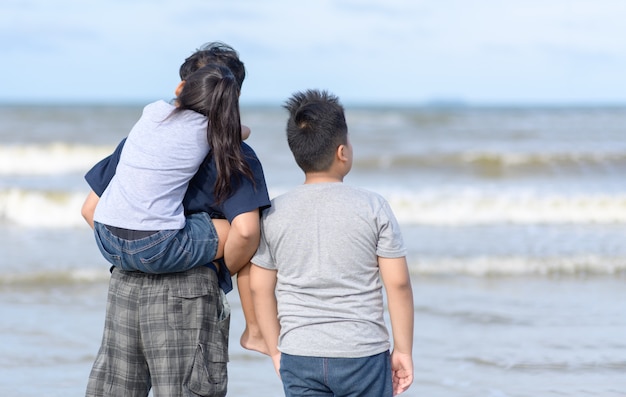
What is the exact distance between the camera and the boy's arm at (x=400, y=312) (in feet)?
7.43

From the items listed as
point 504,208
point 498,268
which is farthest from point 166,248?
point 504,208

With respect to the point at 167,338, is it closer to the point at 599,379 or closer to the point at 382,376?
the point at 382,376

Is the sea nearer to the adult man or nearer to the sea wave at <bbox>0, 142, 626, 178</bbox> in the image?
the sea wave at <bbox>0, 142, 626, 178</bbox>

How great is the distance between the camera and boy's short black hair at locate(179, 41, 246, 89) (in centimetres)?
241

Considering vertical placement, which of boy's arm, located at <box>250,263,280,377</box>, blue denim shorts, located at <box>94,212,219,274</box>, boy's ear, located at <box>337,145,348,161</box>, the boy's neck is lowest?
boy's arm, located at <box>250,263,280,377</box>

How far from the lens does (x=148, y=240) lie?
2.25 metres

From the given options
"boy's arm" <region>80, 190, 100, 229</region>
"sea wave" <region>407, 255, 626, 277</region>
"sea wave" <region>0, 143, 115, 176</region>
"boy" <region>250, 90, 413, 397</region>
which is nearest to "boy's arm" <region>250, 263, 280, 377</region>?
"boy" <region>250, 90, 413, 397</region>

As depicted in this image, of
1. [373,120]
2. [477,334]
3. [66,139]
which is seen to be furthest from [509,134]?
[477,334]

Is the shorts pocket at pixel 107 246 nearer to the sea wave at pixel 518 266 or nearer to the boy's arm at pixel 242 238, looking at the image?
the boy's arm at pixel 242 238

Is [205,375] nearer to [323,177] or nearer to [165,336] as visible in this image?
[165,336]

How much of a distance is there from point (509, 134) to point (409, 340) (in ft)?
69.3

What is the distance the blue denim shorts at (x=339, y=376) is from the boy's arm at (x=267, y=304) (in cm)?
9

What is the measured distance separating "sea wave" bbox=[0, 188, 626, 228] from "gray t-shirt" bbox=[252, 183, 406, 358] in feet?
23.5

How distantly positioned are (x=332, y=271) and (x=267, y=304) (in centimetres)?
25
